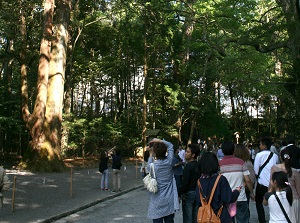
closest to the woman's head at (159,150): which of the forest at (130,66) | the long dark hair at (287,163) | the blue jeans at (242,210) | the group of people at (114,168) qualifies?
the long dark hair at (287,163)

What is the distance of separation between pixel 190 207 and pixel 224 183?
1702 mm

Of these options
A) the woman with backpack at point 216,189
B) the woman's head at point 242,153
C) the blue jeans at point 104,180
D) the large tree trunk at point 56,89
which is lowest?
the blue jeans at point 104,180

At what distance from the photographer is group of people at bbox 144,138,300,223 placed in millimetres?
4051

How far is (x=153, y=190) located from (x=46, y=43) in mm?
17838

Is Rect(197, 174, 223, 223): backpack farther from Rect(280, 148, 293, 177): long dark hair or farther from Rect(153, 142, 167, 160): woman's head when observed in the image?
Rect(280, 148, 293, 177): long dark hair

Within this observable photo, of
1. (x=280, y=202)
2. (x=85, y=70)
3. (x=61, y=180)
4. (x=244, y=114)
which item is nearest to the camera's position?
(x=280, y=202)

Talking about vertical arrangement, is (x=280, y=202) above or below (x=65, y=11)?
below

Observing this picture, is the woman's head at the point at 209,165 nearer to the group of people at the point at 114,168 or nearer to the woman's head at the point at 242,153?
the woman's head at the point at 242,153

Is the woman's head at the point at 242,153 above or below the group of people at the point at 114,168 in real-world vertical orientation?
above

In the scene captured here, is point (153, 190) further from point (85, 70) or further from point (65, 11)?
point (85, 70)

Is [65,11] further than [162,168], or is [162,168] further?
[65,11]

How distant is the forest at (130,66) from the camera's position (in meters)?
18.7

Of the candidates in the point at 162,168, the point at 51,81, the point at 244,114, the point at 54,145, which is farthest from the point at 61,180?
the point at 244,114

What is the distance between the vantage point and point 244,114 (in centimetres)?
5203
